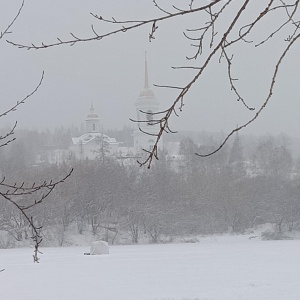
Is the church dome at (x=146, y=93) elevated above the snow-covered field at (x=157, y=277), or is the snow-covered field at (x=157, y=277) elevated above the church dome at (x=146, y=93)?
the church dome at (x=146, y=93)

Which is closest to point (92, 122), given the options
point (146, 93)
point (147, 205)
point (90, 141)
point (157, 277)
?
point (90, 141)

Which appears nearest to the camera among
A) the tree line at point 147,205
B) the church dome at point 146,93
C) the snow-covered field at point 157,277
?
the snow-covered field at point 157,277

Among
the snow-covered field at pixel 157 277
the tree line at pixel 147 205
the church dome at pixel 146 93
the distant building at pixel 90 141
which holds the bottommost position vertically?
the snow-covered field at pixel 157 277

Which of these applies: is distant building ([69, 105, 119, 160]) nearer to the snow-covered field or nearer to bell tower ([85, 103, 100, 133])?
bell tower ([85, 103, 100, 133])

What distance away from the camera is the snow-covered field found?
1436cm

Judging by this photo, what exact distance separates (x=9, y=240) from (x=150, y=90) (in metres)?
38.8

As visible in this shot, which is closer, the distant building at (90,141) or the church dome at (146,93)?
the church dome at (146,93)

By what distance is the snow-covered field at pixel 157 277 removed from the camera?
14.4 meters

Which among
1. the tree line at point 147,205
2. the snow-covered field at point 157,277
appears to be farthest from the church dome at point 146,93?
the snow-covered field at point 157,277

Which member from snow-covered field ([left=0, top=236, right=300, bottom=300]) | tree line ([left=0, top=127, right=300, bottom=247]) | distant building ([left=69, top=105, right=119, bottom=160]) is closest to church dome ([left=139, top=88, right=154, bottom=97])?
distant building ([left=69, top=105, right=119, bottom=160])

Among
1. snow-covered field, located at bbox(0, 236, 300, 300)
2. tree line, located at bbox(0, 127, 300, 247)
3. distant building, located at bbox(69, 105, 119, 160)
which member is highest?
distant building, located at bbox(69, 105, 119, 160)

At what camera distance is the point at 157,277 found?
1788cm

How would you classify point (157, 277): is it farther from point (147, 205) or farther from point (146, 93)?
point (146, 93)

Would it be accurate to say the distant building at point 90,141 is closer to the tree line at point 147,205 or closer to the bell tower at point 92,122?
the bell tower at point 92,122
